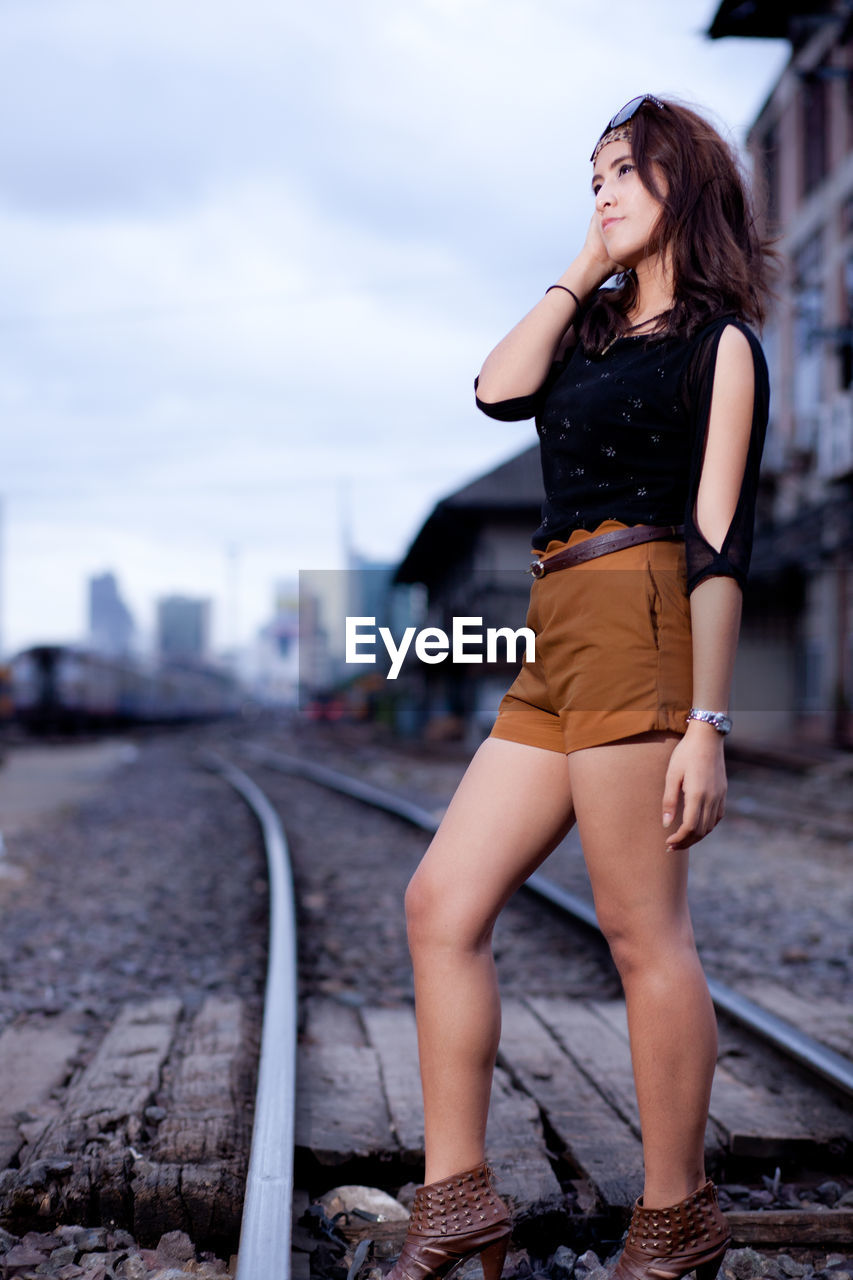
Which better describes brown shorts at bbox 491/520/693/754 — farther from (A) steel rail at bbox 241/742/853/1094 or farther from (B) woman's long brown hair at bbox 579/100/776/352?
(A) steel rail at bbox 241/742/853/1094

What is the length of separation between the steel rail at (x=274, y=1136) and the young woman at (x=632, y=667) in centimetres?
25

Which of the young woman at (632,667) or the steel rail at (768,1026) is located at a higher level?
the young woman at (632,667)

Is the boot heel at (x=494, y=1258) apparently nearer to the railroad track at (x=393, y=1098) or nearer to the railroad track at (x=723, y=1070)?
the railroad track at (x=393, y=1098)

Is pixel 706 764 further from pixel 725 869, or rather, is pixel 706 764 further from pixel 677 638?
pixel 725 869

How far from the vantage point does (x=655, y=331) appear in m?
1.79

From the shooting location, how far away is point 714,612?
64.8 inches

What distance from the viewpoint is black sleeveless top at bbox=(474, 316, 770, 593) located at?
1680 millimetres

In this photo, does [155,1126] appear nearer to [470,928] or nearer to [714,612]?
[470,928]

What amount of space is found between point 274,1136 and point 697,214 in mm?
1958

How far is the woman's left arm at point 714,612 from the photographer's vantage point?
1641 millimetres

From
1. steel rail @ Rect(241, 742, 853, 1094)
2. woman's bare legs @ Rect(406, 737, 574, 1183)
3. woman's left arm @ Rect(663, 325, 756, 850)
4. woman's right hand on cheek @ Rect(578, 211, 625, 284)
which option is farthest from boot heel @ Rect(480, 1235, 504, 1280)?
woman's right hand on cheek @ Rect(578, 211, 625, 284)

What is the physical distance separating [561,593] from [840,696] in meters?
20.3

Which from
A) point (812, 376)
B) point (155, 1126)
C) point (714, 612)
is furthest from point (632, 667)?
point (812, 376)

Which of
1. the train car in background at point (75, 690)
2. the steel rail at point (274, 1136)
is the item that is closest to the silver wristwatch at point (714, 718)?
the steel rail at point (274, 1136)
